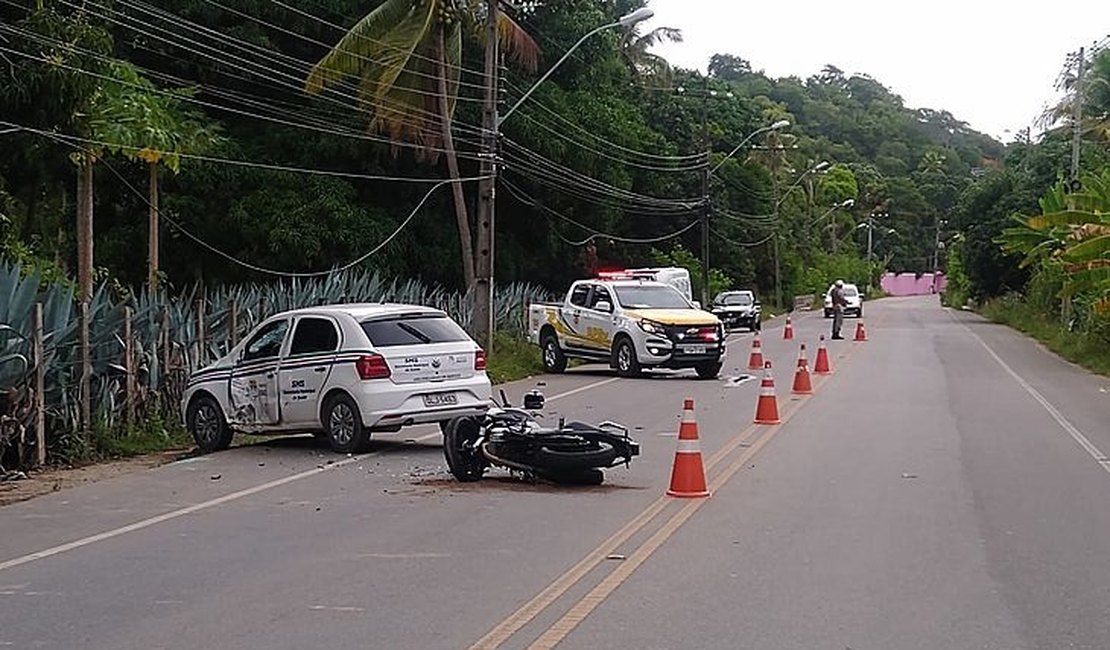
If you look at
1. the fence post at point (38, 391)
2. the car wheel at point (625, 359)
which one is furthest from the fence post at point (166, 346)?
the car wheel at point (625, 359)

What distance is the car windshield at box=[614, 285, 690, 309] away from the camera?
29594 mm

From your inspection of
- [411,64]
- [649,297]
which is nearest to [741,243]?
[411,64]

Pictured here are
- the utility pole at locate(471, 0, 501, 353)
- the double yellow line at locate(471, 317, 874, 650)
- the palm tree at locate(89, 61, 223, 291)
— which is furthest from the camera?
the utility pole at locate(471, 0, 501, 353)

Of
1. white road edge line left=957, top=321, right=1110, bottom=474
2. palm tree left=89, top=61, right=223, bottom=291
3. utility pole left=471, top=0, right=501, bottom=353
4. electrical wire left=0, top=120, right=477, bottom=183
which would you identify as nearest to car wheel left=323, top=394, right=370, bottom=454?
electrical wire left=0, top=120, right=477, bottom=183

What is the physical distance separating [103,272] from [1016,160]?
247 ft

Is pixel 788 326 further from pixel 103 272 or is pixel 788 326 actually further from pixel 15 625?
pixel 15 625

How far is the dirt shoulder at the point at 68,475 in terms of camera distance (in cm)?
1392

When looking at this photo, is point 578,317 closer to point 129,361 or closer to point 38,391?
point 129,361

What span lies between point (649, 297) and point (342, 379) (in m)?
14.5

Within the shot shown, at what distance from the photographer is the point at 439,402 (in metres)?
16.2

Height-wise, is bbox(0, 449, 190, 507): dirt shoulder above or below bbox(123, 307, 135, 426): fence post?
below

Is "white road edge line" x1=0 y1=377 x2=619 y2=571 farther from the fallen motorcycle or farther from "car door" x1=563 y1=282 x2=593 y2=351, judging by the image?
"car door" x1=563 y1=282 x2=593 y2=351

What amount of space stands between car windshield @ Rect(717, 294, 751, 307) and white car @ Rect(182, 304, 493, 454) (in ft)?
127

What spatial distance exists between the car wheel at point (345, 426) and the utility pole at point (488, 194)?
47.1ft
